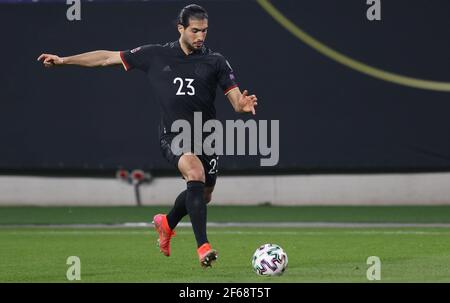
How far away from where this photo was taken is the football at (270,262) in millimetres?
9727

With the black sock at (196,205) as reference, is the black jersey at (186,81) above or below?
above

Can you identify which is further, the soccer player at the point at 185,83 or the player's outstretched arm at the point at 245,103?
the soccer player at the point at 185,83

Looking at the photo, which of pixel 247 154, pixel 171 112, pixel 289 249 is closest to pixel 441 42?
pixel 247 154

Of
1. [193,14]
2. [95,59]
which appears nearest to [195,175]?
[193,14]

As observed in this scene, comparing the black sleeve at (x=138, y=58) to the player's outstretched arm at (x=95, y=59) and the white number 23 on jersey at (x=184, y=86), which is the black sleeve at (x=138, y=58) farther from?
the white number 23 on jersey at (x=184, y=86)

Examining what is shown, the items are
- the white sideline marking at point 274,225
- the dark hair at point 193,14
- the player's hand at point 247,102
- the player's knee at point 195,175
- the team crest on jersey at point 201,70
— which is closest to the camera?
the player's hand at point 247,102

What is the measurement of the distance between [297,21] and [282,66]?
0.78 metres

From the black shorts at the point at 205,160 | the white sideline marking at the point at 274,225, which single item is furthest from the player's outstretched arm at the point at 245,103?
the white sideline marking at the point at 274,225

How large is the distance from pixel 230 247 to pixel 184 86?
277cm

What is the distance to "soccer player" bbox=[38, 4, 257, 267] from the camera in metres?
10.3

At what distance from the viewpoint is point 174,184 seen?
18844 millimetres

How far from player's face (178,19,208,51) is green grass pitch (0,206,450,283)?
214 cm

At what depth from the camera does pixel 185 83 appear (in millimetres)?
10664

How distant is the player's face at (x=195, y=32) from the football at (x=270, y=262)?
6.91 feet
